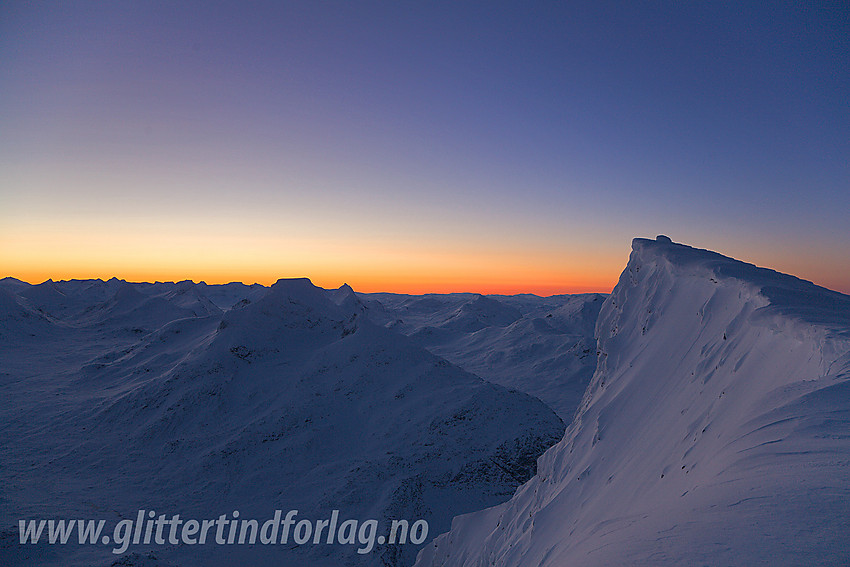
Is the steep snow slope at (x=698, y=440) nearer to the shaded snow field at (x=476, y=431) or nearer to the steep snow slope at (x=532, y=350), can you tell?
the shaded snow field at (x=476, y=431)

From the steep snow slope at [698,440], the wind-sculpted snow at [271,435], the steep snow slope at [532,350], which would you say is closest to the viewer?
the steep snow slope at [698,440]

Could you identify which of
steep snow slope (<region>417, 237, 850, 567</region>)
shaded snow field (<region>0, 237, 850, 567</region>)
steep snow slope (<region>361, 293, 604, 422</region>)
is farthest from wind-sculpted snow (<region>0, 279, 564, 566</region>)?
steep snow slope (<region>361, 293, 604, 422</region>)

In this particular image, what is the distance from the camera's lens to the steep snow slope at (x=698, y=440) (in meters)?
4.05

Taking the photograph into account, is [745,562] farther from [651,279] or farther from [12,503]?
[12,503]

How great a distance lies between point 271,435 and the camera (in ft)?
111

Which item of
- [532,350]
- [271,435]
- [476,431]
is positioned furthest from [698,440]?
[532,350]

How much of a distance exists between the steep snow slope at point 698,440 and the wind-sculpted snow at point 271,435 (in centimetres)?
1174

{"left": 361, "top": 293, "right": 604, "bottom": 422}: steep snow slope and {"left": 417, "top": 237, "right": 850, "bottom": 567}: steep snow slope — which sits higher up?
{"left": 417, "top": 237, "right": 850, "bottom": 567}: steep snow slope

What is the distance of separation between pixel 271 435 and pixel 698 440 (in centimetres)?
3263

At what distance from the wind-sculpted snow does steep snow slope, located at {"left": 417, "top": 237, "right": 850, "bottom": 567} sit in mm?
11743

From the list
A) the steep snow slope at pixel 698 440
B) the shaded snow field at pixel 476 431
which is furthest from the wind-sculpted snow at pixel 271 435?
the steep snow slope at pixel 698 440

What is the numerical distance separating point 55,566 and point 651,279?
27.1 meters

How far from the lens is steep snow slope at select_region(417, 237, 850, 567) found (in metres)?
4.05

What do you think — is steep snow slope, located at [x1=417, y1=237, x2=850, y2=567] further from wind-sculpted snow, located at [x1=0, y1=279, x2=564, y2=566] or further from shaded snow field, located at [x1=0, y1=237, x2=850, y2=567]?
wind-sculpted snow, located at [x1=0, y1=279, x2=564, y2=566]
